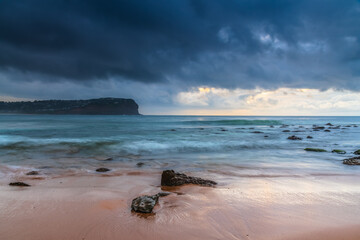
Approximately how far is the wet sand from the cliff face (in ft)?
562

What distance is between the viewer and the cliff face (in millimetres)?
155875

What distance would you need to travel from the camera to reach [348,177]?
594 centimetres

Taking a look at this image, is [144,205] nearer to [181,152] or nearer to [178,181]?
[178,181]

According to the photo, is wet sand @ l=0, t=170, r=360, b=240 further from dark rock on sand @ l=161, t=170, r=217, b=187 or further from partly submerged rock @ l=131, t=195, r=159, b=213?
dark rock on sand @ l=161, t=170, r=217, b=187

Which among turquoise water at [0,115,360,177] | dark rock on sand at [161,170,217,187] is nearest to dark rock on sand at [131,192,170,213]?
dark rock on sand at [161,170,217,187]

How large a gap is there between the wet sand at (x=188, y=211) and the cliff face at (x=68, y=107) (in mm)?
171427

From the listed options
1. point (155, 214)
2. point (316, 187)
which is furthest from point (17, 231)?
point (316, 187)

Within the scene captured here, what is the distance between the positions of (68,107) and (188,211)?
175 m

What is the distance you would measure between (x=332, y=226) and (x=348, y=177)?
3864 millimetres

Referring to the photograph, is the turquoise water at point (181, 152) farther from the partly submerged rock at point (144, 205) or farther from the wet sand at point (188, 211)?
the partly submerged rock at point (144, 205)

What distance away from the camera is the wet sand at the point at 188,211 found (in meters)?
2.90

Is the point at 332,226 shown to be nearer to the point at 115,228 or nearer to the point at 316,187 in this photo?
the point at 316,187

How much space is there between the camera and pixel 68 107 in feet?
511

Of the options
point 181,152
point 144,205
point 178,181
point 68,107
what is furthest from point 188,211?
point 68,107
